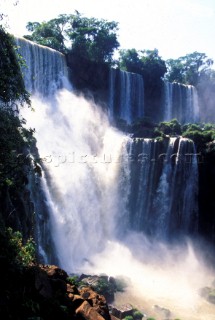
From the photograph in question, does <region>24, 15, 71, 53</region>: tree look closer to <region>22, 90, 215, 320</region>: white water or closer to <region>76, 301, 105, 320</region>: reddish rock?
<region>22, 90, 215, 320</region>: white water

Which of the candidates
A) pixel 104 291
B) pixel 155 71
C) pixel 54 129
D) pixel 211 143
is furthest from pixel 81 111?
pixel 104 291

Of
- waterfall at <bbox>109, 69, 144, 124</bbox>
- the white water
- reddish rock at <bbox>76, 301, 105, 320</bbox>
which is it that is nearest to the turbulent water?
the white water

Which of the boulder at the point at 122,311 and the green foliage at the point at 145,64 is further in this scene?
the green foliage at the point at 145,64

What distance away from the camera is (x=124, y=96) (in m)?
39.6

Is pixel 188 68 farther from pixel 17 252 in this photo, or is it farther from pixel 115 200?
pixel 17 252

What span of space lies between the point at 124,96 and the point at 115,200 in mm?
16211

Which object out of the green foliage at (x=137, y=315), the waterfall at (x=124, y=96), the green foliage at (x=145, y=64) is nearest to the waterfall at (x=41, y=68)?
the waterfall at (x=124, y=96)

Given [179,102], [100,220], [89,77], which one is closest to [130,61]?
[179,102]

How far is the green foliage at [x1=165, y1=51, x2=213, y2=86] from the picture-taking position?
61.1 meters

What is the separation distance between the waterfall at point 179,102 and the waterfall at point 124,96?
4895 millimetres

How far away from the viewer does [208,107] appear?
2013 inches

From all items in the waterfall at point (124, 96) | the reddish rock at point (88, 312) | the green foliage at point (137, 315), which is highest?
the waterfall at point (124, 96)

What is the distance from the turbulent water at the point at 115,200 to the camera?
66.3ft

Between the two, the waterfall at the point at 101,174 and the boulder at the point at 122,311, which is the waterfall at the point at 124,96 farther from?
the boulder at the point at 122,311
